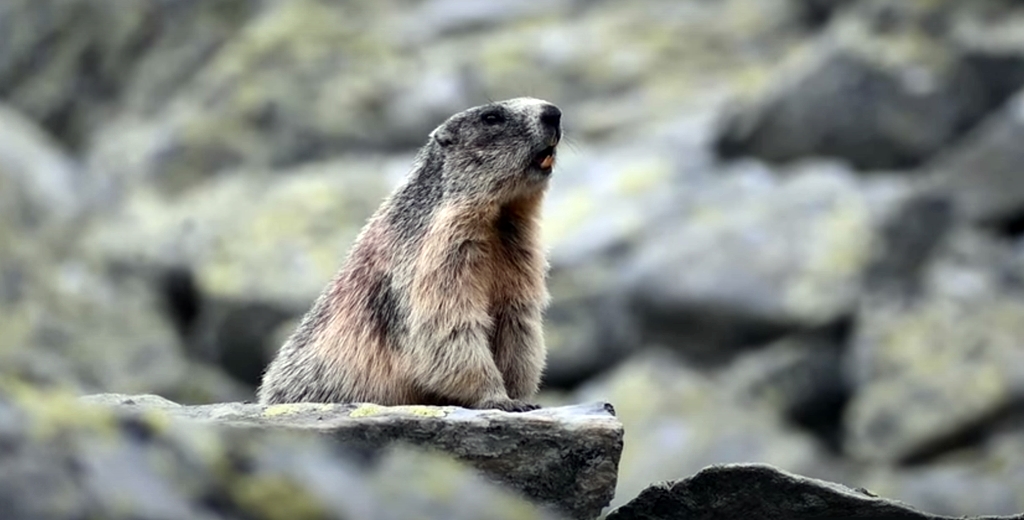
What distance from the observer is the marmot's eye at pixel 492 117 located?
11.4 meters

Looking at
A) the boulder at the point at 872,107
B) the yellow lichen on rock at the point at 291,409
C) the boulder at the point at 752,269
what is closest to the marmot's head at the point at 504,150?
the yellow lichen on rock at the point at 291,409

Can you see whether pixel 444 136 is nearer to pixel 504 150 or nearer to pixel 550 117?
pixel 504 150

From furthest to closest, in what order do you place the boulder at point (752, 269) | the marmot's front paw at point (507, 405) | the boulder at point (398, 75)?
the boulder at point (398, 75) < the boulder at point (752, 269) < the marmot's front paw at point (507, 405)

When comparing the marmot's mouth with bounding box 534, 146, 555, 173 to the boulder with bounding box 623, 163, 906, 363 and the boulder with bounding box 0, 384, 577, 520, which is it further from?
the boulder with bounding box 623, 163, 906, 363

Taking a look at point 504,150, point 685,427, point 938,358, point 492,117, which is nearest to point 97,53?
point 685,427

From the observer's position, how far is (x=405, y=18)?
29.9 meters

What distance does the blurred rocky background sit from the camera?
21.5m

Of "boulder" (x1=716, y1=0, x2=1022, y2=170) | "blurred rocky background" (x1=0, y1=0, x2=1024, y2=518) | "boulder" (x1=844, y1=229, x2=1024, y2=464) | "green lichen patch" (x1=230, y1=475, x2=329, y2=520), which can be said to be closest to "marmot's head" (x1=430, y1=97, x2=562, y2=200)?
"green lichen patch" (x1=230, y1=475, x2=329, y2=520)

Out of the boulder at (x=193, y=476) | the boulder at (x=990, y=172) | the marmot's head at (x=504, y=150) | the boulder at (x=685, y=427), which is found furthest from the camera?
the boulder at (x=990, y=172)

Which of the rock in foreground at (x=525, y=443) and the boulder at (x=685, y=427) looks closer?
the rock in foreground at (x=525, y=443)

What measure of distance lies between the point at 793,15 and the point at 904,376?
31.7ft

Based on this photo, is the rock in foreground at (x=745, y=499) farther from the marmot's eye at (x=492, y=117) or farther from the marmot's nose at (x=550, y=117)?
the marmot's eye at (x=492, y=117)

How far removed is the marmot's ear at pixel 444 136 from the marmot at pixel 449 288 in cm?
1

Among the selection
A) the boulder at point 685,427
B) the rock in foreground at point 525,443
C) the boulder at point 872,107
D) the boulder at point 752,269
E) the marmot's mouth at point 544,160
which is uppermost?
the boulder at point 872,107
